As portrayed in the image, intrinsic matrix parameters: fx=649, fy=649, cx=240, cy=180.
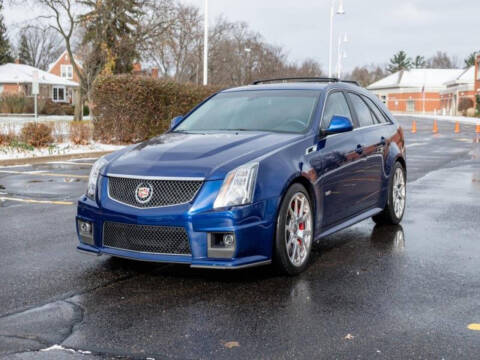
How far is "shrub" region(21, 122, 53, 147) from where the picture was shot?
18.9 meters

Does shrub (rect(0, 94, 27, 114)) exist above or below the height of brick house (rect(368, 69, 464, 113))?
below

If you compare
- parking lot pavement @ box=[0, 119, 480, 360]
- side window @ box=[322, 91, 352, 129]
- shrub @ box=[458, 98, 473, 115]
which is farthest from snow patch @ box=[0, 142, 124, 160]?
shrub @ box=[458, 98, 473, 115]

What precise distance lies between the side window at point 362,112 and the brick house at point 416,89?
10311 centimetres

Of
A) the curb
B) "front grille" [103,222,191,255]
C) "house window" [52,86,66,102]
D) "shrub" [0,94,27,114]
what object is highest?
"house window" [52,86,66,102]

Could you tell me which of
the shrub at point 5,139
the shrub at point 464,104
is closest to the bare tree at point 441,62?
the shrub at point 464,104

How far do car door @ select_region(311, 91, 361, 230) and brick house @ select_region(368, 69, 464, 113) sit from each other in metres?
104

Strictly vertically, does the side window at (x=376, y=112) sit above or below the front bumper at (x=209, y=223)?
above

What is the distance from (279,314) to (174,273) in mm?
1403

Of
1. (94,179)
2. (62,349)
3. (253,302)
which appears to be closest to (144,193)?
(94,179)

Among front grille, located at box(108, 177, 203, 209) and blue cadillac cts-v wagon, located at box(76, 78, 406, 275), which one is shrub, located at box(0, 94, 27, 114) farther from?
front grille, located at box(108, 177, 203, 209)

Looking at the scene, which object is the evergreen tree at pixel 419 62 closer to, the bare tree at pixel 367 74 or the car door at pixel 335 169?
the bare tree at pixel 367 74

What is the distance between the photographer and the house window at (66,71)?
284 ft

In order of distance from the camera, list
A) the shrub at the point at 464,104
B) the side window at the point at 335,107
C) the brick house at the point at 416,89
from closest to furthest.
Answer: the side window at the point at 335,107 < the shrub at the point at 464,104 < the brick house at the point at 416,89

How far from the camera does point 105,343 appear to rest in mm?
3959
